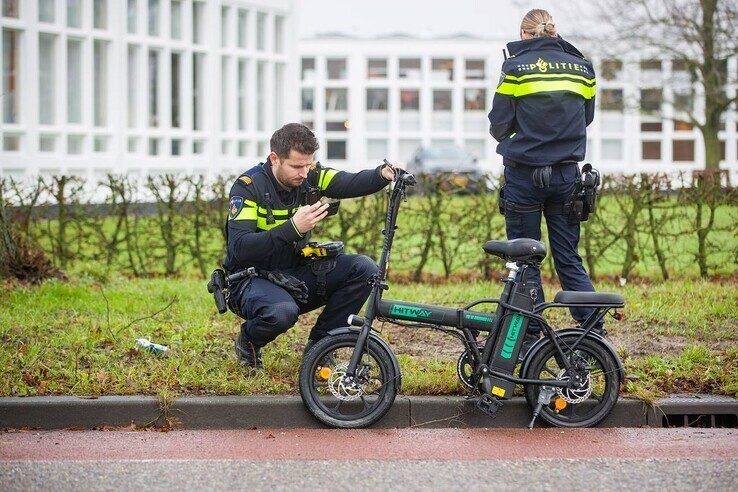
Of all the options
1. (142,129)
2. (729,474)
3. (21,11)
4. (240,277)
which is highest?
(21,11)

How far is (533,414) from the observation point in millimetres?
7023

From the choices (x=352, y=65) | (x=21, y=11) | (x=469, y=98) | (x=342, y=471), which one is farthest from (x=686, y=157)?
(x=342, y=471)

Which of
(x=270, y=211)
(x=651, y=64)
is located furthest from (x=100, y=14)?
(x=270, y=211)

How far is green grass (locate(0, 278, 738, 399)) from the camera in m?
7.45

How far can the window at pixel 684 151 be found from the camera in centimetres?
4012

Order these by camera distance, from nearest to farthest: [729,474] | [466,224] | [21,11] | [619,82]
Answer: [729,474] → [466,224] → [21,11] → [619,82]

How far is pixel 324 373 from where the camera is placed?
6926 mm

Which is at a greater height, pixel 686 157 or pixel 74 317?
pixel 686 157

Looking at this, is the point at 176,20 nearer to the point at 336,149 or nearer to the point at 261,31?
the point at 261,31

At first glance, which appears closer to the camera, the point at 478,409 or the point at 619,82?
the point at 478,409

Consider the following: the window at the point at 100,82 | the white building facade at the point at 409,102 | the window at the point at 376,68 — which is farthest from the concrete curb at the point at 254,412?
the window at the point at 376,68

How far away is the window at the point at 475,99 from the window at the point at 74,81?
23357 mm

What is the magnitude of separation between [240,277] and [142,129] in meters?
15.8

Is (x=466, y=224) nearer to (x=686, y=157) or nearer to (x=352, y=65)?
(x=686, y=157)
